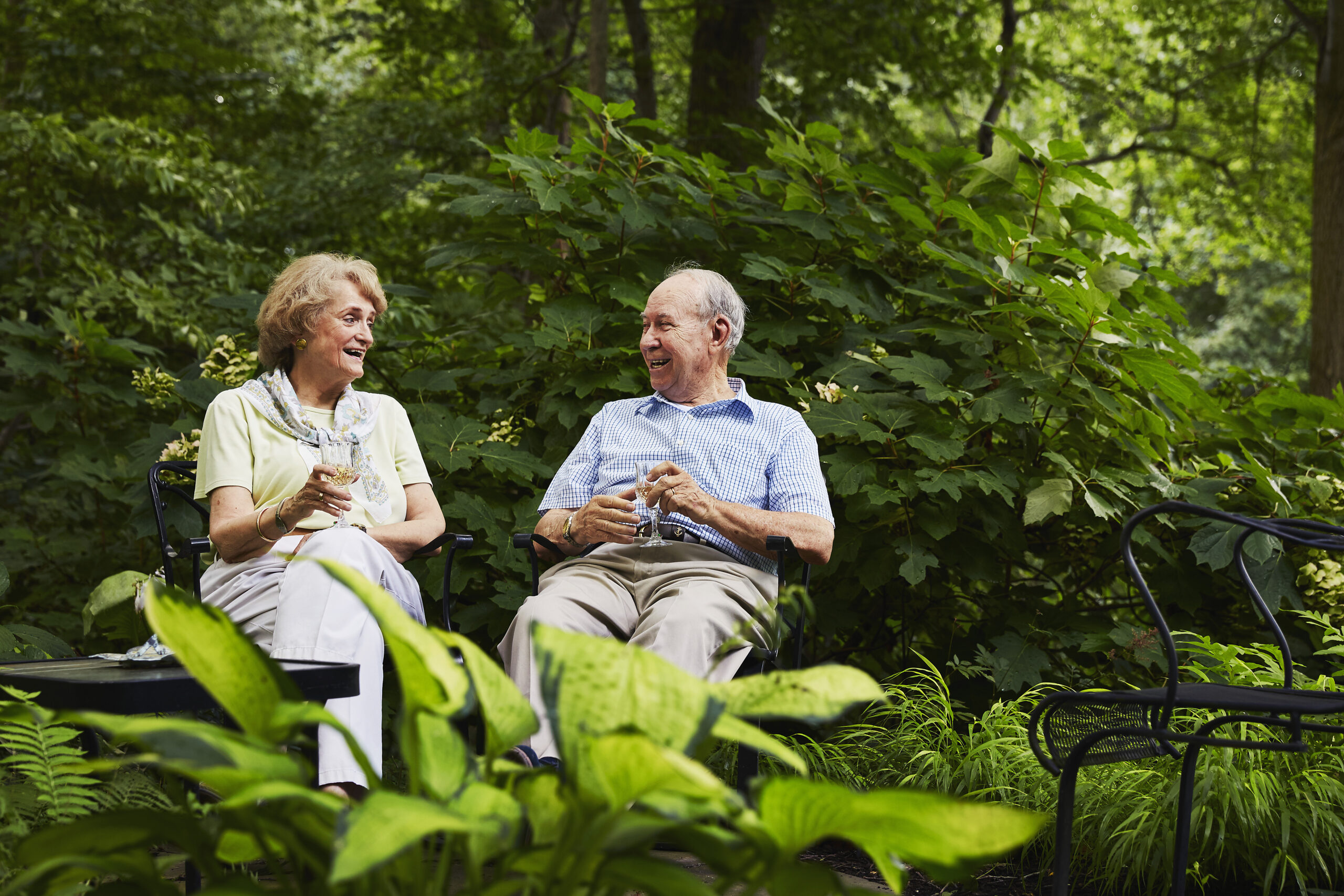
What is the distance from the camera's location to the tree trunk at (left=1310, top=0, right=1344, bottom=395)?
261 inches

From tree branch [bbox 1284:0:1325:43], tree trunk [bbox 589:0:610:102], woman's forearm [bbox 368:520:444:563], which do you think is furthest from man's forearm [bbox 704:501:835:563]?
tree branch [bbox 1284:0:1325:43]

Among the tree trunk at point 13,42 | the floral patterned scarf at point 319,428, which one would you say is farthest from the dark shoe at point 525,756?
the tree trunk at point 13,42

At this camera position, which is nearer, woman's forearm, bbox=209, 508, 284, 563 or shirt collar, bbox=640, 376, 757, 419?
woman's forearm, bbox=209, 508, 284, 563

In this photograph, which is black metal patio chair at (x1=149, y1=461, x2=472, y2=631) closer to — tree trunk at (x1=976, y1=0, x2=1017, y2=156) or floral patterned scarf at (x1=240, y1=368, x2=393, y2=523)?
floral patterned scarf at (x1=240, y1=368, x2=393, y2=523)

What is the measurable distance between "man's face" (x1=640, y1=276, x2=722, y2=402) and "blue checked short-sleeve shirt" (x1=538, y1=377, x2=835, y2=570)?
7cm

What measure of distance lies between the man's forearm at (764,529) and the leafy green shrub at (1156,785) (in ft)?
2.12

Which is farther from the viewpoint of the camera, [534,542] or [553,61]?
[553,61]

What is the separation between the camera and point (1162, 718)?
5.65ft

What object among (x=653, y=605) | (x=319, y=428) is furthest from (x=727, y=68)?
(x=653, y=605)

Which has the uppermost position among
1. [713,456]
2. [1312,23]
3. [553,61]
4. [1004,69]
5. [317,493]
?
[1004,69]

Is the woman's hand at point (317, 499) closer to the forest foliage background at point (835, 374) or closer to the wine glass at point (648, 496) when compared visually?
the wine glass at point (648, 496)

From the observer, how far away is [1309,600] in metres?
3.30

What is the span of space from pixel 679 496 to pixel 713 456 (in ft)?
1.16

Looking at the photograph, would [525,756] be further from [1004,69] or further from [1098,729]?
[1004,69]
